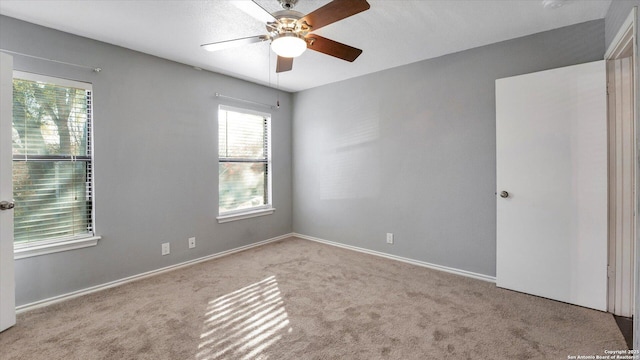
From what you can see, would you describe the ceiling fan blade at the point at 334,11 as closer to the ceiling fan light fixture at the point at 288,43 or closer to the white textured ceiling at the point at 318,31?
the ceiling fan light fixture at the point at 288,43

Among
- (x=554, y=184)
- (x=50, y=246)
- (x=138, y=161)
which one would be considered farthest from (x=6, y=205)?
(x=554, y=184)

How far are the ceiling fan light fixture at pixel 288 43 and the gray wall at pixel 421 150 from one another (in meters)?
1.99

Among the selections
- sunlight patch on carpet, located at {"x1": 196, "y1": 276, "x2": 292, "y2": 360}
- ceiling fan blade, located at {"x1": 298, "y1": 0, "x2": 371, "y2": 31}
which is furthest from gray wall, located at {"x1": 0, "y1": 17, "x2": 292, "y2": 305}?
ceiling fan blade, located at {"x1": 298, "y1": 0, "x2": 371, "y2": 31}

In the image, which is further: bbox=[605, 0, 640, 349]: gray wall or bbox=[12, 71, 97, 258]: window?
bbox=[12, 71, 97, 258]: window

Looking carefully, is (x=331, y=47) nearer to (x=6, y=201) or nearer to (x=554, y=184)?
(x=554, y=184)

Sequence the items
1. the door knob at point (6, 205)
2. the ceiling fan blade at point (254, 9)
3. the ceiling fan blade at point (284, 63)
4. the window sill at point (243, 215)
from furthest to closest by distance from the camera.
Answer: the window sill at point (243, 215)
the ceiling fan blade at point (284, 63)
the door knob at point (6, 205)
the ceiling fan blade at point (254, 9)

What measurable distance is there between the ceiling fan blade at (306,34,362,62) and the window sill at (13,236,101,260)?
268cm

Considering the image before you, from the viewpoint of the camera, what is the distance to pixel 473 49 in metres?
2.97

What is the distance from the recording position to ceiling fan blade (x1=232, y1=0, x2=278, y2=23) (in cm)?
156

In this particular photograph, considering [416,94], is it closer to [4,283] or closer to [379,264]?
[379,264]

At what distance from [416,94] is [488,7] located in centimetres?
123

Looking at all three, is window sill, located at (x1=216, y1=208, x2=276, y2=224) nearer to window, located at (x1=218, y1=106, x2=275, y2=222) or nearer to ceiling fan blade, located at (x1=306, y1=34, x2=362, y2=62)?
window, located at (x1=218, y1=106, x2=275, y2=222)

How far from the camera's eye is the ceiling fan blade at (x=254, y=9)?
1.56 meters

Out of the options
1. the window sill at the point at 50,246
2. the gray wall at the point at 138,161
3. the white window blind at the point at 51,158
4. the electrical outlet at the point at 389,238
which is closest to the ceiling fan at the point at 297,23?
the gray wall at the point at 138,161
